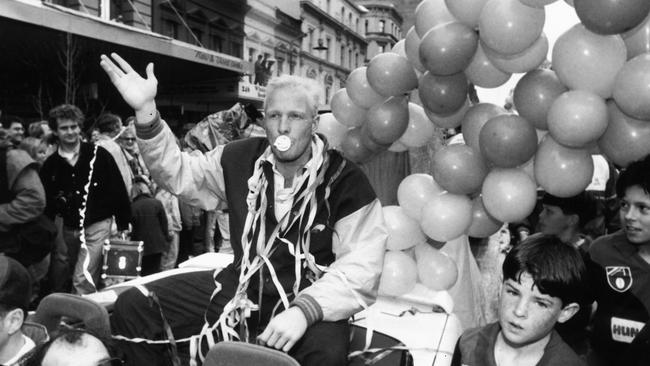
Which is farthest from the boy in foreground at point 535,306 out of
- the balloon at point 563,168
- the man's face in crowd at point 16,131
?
the man's face in crowd at point 16,131

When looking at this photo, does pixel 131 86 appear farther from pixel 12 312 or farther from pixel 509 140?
pixel 509 140

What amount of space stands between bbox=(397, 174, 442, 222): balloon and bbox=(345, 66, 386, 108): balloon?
0.51 metres

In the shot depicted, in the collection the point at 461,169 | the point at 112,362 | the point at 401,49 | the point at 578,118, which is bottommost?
the point at 112,362

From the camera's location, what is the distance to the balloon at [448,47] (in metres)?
2.62

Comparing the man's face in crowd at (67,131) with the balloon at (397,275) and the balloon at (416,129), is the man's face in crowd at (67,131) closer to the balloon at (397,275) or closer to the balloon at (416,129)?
the balloon at (416,129)

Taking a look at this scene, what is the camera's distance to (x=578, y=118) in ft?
7.52

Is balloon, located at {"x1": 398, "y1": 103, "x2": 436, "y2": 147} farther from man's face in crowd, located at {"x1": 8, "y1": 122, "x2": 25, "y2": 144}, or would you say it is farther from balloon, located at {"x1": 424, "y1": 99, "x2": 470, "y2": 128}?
man's face in crowd, located at {"x1": 8, "y1": 122, "x2": 25, "y2": 144}

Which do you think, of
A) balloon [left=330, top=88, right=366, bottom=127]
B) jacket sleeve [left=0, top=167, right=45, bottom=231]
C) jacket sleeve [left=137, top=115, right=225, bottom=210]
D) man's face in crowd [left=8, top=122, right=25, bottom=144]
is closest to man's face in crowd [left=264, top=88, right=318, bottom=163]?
jacket sleeve [left=137, top=115, right=225, bottom=210]

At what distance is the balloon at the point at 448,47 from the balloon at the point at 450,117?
31cm

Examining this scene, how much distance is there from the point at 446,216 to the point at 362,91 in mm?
902

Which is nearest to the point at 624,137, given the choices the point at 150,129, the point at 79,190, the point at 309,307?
the point at 309,307

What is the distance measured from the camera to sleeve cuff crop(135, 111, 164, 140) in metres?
2.16

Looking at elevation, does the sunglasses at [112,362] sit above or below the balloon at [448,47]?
below

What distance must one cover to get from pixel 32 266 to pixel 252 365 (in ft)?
9.67
